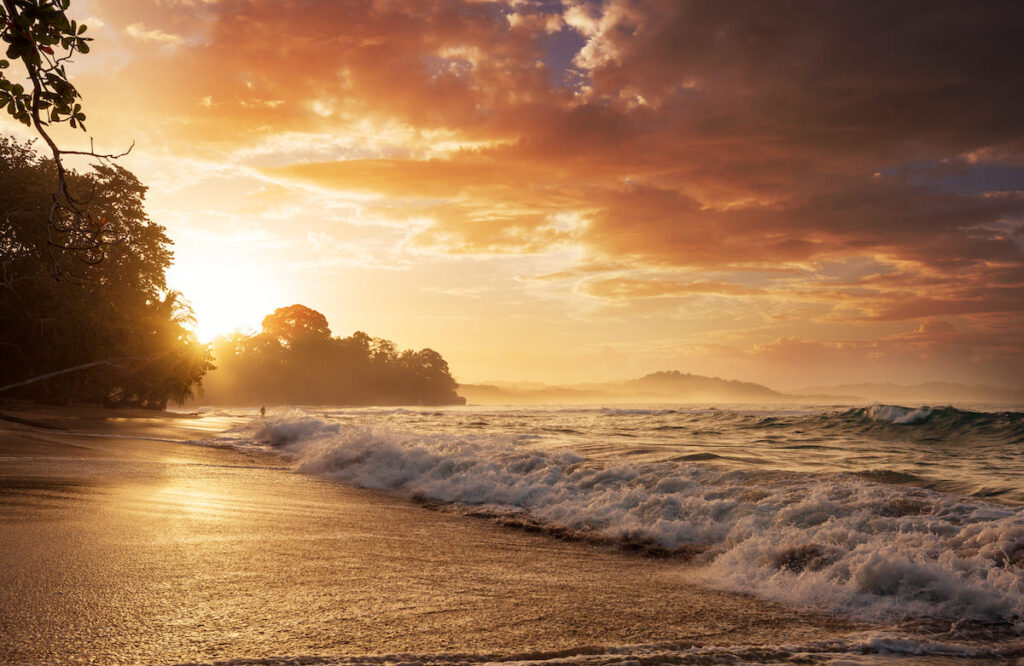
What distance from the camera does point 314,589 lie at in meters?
4.96

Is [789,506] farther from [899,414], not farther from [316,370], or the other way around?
[316,370]

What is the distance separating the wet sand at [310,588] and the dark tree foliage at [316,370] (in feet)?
301

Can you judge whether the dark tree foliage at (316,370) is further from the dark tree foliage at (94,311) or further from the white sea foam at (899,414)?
the white sea foam at (899,414)

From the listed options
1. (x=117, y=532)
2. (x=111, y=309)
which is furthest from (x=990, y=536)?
(x=111, y=309)

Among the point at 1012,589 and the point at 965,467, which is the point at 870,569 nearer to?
the point at 1012,589

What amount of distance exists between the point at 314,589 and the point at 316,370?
340 ft

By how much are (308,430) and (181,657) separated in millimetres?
20347

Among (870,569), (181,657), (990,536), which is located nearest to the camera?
(181,657)

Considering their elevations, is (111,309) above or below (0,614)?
above

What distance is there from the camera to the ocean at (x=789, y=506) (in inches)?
211

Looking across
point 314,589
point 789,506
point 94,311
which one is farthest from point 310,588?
point 94,311

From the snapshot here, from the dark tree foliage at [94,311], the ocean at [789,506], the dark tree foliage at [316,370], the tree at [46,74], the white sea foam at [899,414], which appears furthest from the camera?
the dark tree foliage at [316,370]

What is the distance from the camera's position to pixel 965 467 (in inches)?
488

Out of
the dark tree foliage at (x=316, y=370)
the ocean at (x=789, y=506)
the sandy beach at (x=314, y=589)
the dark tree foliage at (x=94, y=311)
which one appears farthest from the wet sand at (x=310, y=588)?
the dark tree foliage at (x=316, y=370)
